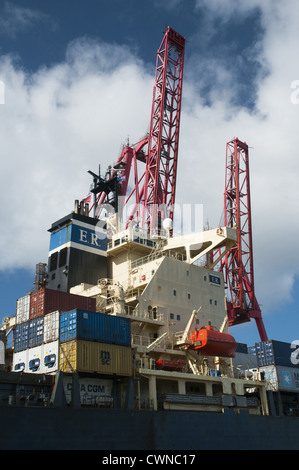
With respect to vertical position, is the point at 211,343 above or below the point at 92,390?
above

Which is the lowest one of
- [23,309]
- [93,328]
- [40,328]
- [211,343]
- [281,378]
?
[281,378]

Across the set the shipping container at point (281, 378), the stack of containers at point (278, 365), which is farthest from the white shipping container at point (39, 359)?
the stack of containers at point (278, 365)

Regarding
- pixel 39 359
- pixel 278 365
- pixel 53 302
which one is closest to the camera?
pixel 39 359

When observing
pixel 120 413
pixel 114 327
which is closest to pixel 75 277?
pixel 114 327

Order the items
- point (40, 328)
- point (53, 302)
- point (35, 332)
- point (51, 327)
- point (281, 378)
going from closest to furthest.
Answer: point (51, 327) < point (40, 328) < point (35, 332) < point (53, 302) < point (281, 378)

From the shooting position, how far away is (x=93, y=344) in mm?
24516

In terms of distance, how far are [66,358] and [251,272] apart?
3481cm

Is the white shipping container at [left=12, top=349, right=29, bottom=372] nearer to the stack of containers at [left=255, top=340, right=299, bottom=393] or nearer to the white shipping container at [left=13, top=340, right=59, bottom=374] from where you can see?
the white shipping container at [left=13, top=340, right=59, bottom=374]

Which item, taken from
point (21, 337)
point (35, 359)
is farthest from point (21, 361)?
point (35, 359)

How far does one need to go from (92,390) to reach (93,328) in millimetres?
3237

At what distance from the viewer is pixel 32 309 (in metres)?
28.6

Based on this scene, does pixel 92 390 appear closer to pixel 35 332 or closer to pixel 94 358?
pixel 94 358
